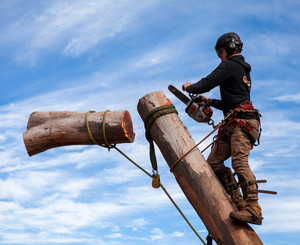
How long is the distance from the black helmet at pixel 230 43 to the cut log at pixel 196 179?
119 cm

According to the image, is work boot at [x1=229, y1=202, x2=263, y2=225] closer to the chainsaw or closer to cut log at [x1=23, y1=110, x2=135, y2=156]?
the chainsaw

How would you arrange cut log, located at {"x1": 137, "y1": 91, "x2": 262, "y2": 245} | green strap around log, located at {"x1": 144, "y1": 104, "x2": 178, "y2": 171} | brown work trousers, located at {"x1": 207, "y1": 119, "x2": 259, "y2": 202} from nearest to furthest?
cut log, located at {"x1": 137, "y1": 91, "x2": 262, "y2": 245} → brown work trousers, located at {"x1": 207, "y1": 119, "x2": 259, "y2": 202} → green strap around log, located at {"x1": 144, "y1": 104, "x2": 178, "y2": 171}

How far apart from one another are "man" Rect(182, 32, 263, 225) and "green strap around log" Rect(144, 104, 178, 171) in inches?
15.3

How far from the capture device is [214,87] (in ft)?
18.8

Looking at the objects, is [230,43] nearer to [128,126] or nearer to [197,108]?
[197,108]

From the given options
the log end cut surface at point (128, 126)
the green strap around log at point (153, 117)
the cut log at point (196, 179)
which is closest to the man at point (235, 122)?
the cut log at point (196, 179)

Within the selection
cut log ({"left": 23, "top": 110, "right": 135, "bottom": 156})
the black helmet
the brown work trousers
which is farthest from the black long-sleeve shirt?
cut log ({"left": 23, "top": 110, "right": 135, "bottom": 156})

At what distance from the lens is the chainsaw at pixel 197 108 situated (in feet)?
19.9

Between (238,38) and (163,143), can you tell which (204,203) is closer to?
(163,143)

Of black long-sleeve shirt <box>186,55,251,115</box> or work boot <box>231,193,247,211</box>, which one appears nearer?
work boot <box>231,193,247,211</box>

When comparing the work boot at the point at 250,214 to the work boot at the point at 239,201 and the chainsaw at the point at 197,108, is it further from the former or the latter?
the chainsaw at the point at 197,108

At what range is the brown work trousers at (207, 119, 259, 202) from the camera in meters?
5.32

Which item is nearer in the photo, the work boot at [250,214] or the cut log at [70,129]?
the work boot at [250,214]

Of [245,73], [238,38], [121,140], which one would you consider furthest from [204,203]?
[238,38]
